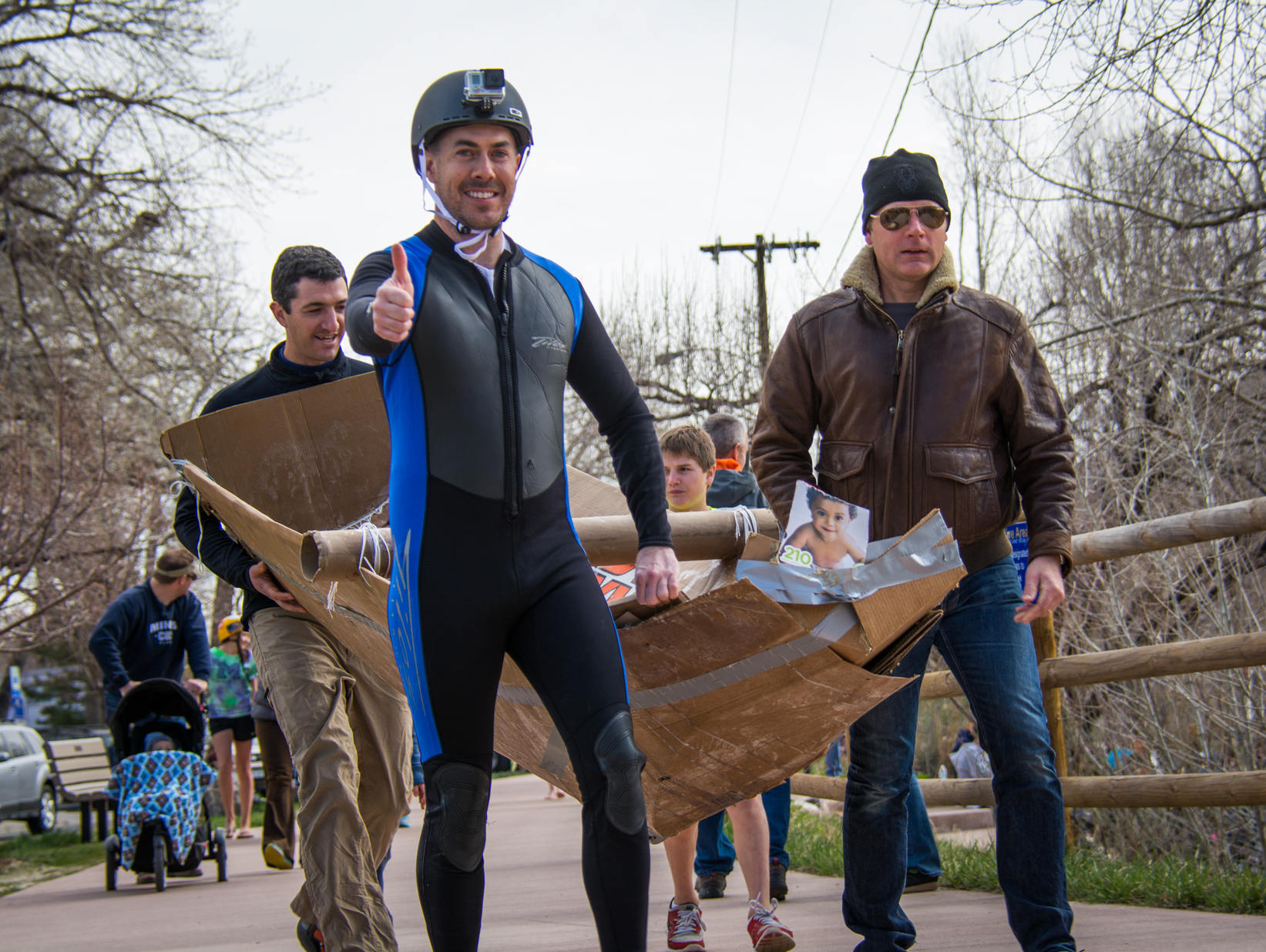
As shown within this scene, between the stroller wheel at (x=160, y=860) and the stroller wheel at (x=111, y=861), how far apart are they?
0.84 feet

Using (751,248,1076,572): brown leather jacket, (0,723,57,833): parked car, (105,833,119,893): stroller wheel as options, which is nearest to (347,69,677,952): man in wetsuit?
(751,248,1076,572): brown leather jacket

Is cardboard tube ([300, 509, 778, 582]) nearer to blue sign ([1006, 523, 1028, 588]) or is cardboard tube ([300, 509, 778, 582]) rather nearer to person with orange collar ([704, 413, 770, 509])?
blue sign ([1006, 523, 1028, 588])

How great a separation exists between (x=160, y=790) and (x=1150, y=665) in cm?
544

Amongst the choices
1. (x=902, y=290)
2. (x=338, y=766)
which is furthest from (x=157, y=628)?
(x=902, y=290)

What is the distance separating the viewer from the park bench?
11497 mm

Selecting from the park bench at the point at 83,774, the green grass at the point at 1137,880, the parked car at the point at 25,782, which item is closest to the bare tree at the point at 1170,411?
the green grass at the point at 1137,880

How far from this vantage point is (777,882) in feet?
16.6

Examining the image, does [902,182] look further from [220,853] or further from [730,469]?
[220,853]

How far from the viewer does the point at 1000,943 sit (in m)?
3.66

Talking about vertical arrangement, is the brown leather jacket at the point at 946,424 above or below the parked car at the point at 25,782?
above

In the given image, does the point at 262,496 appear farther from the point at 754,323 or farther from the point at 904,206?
the point at 754,323

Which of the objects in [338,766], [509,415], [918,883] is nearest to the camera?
[509,415]

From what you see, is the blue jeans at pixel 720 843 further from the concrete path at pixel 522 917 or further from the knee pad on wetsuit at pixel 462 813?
the knee pad on wetsuit at pixel 462 813

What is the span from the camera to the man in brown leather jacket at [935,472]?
10.1 feet
